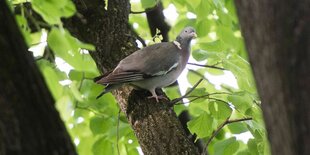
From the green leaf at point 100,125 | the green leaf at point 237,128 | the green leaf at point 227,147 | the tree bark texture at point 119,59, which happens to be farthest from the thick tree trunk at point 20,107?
the green leaf at point 100,125

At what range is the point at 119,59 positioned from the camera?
13.3 feet

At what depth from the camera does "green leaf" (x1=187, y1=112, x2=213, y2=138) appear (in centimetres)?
398

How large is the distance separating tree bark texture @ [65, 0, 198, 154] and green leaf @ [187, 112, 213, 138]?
31 cm

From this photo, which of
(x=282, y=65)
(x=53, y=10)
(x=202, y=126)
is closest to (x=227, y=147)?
(x=202, y=126)

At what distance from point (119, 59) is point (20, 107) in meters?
2.34

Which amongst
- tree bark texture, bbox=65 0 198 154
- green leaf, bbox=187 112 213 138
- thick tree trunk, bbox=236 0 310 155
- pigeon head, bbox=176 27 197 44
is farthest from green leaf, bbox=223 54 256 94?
thick tree trunk, bbox=236 0 310 155

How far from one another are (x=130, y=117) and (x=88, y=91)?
1.06 m

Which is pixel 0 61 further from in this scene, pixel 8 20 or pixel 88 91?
pixel 88 91

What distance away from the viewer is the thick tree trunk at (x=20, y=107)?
174 centimetres

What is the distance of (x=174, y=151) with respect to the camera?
3.45 meters

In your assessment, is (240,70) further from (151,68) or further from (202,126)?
(151,68)

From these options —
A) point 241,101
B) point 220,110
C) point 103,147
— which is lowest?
point 103,147

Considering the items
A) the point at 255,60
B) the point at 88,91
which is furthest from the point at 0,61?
the point at 88,91

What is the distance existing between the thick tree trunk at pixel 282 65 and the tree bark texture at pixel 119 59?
1808 mm
